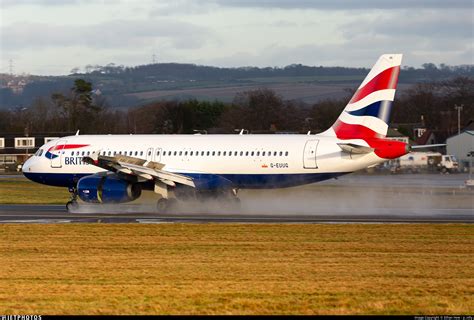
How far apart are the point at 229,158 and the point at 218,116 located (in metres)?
104

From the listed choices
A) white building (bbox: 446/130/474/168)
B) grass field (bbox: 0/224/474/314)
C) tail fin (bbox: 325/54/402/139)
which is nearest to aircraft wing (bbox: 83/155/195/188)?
tail fin (bbox: 325/54/402/139)

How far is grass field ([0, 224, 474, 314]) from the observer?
1908cm

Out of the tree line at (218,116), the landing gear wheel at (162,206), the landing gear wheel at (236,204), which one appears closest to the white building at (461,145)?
Result: the tree line at (218,116)

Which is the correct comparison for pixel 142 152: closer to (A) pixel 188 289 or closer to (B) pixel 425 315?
(A) pixel 188 289

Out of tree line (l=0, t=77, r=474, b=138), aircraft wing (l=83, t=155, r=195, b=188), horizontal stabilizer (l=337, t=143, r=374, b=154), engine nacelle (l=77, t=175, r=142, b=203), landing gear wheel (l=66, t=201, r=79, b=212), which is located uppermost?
tree line (l=0, t=77, r=474, b=138)

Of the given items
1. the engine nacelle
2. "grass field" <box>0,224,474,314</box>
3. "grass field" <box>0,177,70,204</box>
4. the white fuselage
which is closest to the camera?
"grass field" <box>0,224,474,314</box>

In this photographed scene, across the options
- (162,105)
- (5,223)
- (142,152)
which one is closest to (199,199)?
(142,152)

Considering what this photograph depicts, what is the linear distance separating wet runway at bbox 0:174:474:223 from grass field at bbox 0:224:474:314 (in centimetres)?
386

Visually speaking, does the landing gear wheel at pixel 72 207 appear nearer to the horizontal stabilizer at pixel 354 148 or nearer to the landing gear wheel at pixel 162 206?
the landing gear wheel at pixel 162 206

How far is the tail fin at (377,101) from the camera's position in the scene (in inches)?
1690

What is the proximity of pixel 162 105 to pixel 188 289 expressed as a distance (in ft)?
418

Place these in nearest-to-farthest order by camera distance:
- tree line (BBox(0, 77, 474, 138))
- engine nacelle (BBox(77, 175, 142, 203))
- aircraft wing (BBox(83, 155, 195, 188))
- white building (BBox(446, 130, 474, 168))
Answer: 1. engine nacelle (BBox(77, 175, 142, 203))
2. aircraft wing (BBox(83, 155, 195, 188))
3. white building (BBox(446, 130, 474, 168))
4. tree line (BBox(0, 77, 474, 138))

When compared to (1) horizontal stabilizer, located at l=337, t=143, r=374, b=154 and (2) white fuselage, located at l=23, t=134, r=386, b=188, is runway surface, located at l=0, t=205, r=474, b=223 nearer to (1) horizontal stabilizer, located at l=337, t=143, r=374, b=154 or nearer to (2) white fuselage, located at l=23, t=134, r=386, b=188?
(2) white fuselage, located at l=23, t=134, r=386, b=188

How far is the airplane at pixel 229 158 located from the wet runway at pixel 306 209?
96 centimetres
